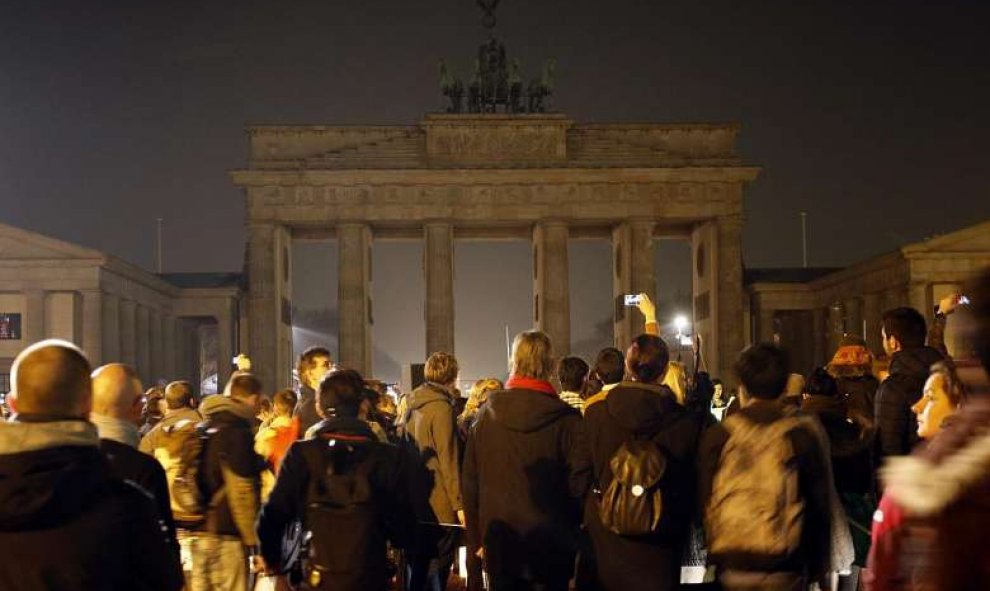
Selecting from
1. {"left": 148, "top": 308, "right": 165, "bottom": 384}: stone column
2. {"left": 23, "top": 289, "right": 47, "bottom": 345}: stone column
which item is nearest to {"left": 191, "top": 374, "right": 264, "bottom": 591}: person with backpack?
{"left": 23, "top": 289, "right": 47, "bottom": 345}: stone column

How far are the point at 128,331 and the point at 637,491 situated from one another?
5246 centimetres

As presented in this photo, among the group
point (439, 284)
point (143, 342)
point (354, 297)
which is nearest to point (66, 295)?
point (143, 342)

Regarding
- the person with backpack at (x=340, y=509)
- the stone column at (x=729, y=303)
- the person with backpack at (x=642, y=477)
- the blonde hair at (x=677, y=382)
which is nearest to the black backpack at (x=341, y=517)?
the person with backpack at (x=340, y=509)

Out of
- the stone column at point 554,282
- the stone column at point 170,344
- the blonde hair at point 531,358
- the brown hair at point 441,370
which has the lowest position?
the stone column at point 170,344

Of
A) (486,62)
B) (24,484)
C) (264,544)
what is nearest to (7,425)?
(24,484)

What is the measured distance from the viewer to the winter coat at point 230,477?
7.85 meters

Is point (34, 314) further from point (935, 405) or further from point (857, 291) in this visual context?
point (935, 405)

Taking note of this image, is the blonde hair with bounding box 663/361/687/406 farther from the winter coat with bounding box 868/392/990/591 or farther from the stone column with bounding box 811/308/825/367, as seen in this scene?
the stone column with bounding box 811/308/825/367

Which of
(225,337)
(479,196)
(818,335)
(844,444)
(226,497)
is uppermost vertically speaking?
(479,196)

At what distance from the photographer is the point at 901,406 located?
26.9 ft

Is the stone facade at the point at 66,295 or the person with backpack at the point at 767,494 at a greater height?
the stone facade at the point at 66,295

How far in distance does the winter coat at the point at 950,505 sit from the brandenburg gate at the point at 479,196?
56.9 meters

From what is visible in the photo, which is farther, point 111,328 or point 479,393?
point 111,328

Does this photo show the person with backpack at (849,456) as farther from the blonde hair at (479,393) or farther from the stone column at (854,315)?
the stone column at (854,315)
